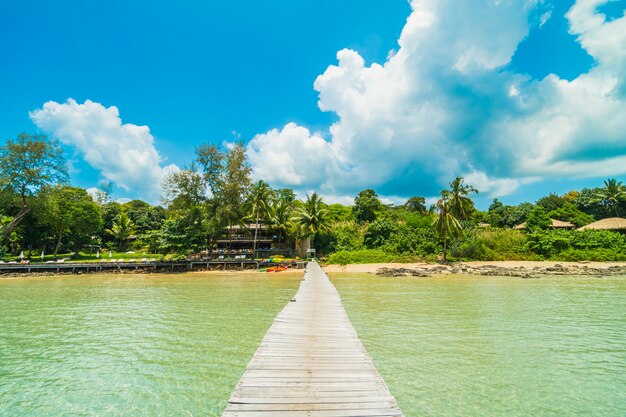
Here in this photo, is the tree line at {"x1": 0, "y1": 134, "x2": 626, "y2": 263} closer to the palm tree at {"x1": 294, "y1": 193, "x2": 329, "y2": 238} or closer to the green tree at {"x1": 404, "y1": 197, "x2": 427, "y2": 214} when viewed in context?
the palm tree at {"x1": 294, "y1": 193, "x2": 329, "y2": 238}

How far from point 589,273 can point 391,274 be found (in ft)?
59.7

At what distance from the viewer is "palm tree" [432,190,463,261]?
116ft

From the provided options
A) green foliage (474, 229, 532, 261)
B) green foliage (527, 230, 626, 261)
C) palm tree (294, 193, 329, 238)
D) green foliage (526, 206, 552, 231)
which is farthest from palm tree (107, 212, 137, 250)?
green foliage (526, 206, 552, 231)

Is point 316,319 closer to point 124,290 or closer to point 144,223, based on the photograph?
point 124,290

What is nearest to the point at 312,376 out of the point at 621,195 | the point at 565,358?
the point at 565,358

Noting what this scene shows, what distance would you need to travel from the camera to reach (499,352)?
8773 mm

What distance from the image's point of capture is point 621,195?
51656 millimetres

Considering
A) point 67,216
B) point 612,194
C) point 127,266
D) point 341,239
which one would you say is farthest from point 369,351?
point 612,194

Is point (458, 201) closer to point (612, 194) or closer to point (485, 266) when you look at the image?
point (485, 266)

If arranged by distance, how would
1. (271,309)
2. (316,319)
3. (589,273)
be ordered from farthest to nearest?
(589,273) < (271,309) < (316,319)

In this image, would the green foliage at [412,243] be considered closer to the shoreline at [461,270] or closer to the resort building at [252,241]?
the shoreline at [461,270]

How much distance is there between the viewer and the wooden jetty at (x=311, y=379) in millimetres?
4410

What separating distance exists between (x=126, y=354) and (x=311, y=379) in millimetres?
6646

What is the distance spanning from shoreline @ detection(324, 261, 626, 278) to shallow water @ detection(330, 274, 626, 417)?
40.4ft
